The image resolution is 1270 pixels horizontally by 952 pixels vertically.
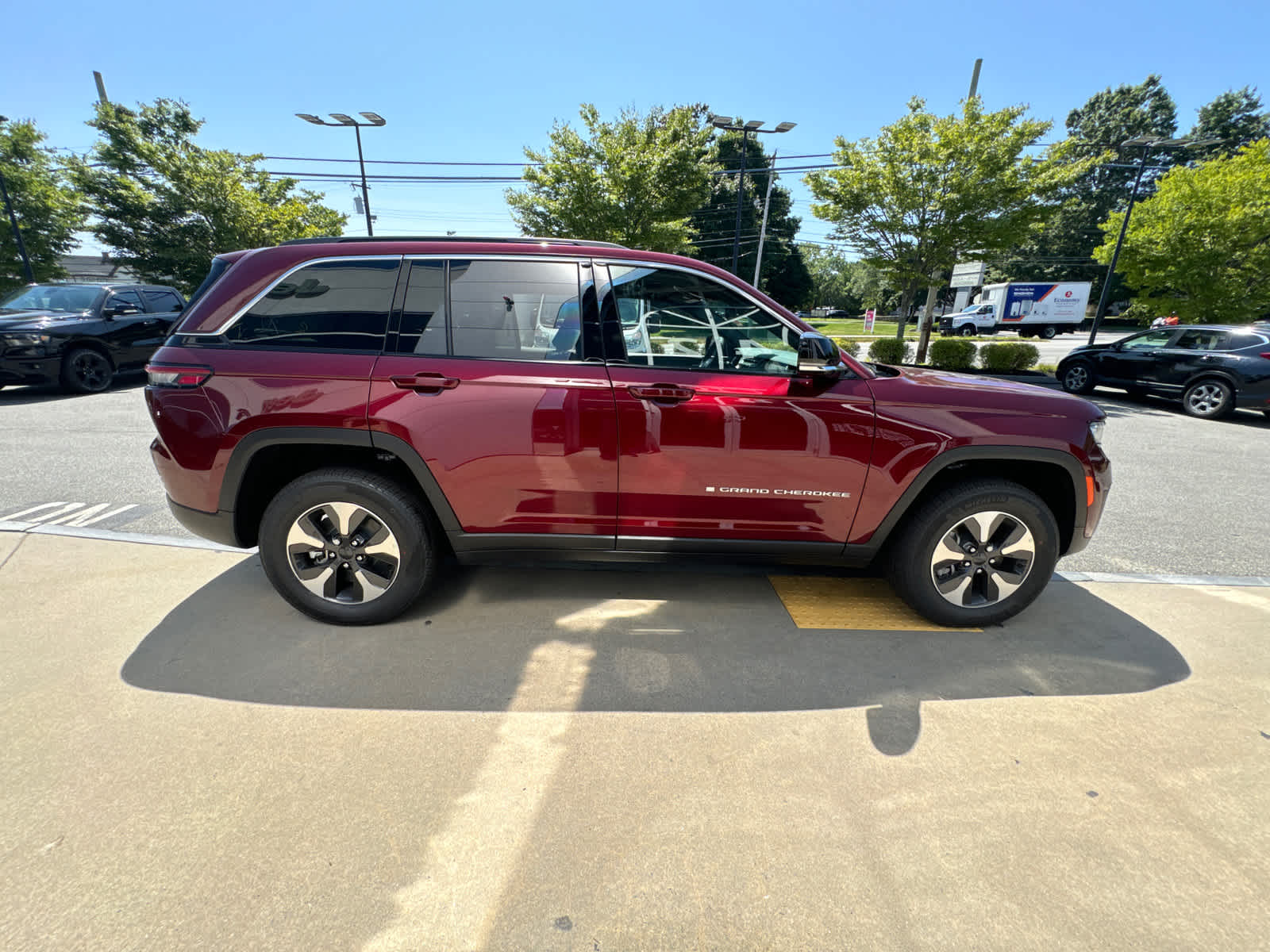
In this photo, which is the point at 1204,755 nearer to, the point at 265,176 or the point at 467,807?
the point at 467,807

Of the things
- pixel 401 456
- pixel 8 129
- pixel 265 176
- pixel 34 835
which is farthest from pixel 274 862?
pixel 8 129

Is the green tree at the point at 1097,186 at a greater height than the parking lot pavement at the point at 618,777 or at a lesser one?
greater

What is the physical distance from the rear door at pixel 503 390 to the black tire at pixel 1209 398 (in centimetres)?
1160

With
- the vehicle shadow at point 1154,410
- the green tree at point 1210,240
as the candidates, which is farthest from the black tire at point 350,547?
the green tree at point 1210,240

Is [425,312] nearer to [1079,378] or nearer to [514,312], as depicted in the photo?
[514,312]

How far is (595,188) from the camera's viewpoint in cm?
1393

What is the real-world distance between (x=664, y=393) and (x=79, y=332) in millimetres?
10893

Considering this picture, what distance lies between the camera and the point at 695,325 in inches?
109

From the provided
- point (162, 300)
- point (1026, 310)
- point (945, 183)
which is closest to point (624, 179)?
point (945, 183)

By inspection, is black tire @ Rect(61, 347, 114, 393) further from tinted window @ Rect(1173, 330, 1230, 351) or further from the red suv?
tinted window @ Rect(1173, 330, 1230, 351)

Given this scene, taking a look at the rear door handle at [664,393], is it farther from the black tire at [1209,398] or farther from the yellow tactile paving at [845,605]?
the black tire at [1209,398]

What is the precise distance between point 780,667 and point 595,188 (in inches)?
549

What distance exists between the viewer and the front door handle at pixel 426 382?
2.57 m

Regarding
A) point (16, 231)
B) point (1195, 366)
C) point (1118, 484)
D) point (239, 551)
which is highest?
point (16, 231)
